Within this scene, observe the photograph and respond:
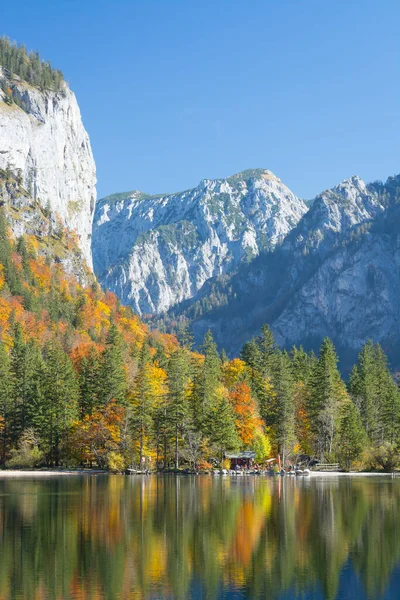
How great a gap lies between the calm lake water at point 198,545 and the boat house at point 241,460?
134 ft

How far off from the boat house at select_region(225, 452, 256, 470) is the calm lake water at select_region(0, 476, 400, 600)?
4086cm

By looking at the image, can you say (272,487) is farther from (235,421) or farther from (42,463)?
(42,463)

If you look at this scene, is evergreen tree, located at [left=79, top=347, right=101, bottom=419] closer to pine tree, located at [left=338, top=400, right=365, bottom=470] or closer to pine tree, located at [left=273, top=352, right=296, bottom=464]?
pine tree, located at [left=273, top=352, right=296, bottom=464]

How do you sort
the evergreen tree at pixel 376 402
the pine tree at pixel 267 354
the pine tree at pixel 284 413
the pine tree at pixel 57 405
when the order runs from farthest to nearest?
1. the pine tree at pixel 267 354
2. the evergreen tree at pixel 376 402
3. the pine tree at pixel 284 413
4. the pine tree at pixel 57 405

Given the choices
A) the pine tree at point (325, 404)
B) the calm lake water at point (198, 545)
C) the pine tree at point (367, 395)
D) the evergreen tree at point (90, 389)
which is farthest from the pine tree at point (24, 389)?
the pine tree at point (367, 395)

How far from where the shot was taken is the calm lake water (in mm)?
31752

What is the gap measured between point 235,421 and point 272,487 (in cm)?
3338

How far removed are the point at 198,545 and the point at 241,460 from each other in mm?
74390

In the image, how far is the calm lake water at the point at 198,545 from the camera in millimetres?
31752

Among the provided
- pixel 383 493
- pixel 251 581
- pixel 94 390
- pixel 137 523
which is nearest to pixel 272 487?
pixel 383 493

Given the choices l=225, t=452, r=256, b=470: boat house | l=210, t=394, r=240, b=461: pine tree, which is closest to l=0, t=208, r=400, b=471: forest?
l=210, t=394, r=240, b=461: pine tree

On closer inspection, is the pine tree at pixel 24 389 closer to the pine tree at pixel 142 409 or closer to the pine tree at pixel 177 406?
the pine tree at pixel 142 409

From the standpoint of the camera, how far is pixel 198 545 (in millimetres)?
41688

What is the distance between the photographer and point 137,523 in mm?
49750
